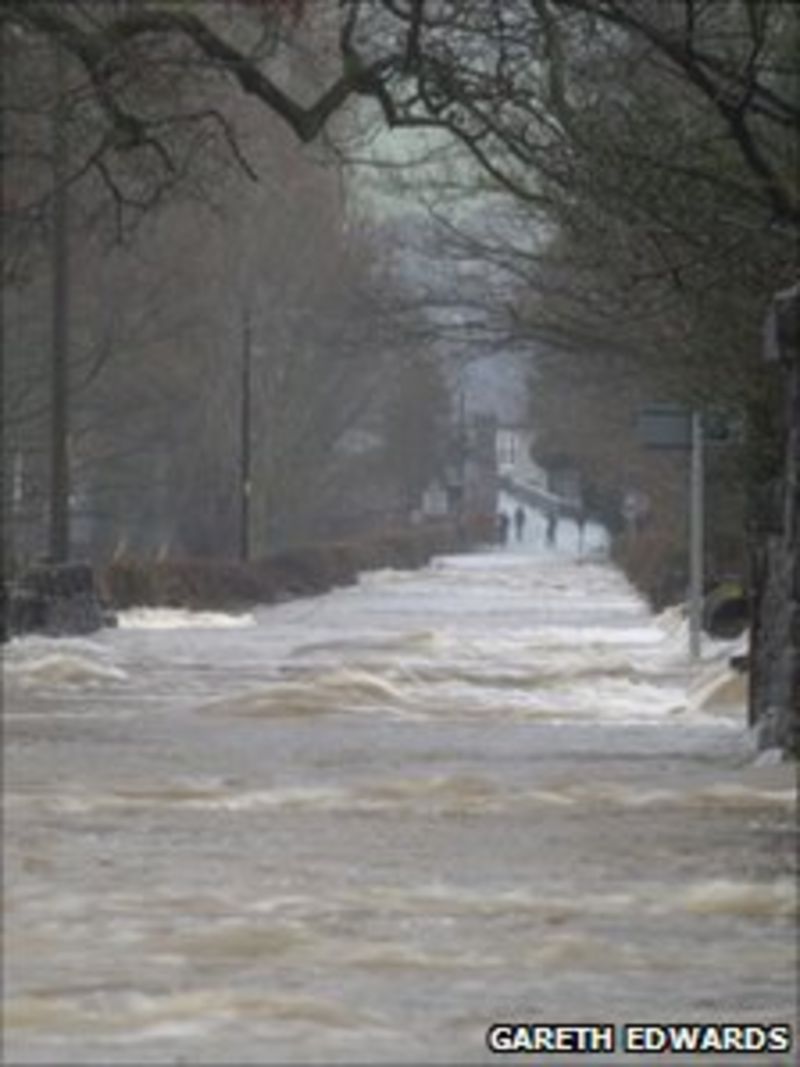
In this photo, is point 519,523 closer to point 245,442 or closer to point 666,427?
point 245,442

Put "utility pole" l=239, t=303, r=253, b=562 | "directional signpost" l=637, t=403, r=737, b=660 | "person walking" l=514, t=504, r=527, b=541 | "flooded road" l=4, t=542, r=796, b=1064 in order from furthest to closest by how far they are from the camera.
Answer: "person walking" l=514, t=504, r=527, b=541 < "utility pole" l=239, t=303, r=253, b=562 < "directional signpost" l=637, t=403, r=737, b=660 < "flooded road" l=4, t=542, r=796, b=1064

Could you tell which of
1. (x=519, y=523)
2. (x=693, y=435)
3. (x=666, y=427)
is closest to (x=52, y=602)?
(x=666, y=427)

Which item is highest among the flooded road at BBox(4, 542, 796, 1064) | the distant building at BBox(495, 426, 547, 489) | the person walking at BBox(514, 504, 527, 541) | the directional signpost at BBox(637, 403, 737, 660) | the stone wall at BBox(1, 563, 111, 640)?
the distant building at BBox(495, 426, 547, 489)

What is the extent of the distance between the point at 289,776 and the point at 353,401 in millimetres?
60217

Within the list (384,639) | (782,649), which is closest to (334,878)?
(782,649)

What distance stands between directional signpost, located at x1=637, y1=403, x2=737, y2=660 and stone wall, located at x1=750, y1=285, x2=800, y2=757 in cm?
847

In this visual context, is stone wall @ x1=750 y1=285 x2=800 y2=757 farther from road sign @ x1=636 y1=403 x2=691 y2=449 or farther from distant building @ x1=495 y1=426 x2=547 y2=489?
distant building @ x1=495 y1=426 x2=547 y2=489

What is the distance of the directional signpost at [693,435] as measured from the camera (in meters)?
26.0

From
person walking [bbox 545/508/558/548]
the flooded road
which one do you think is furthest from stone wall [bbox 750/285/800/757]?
person walking [bbox 545/508/558/548]

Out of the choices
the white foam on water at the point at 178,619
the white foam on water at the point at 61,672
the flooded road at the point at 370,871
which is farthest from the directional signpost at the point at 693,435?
the white foam on water at the point at 178,619

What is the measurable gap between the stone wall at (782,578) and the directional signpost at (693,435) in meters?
8.47

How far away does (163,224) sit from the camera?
51719mm

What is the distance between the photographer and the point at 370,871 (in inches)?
390

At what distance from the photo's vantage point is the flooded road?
284 inches
